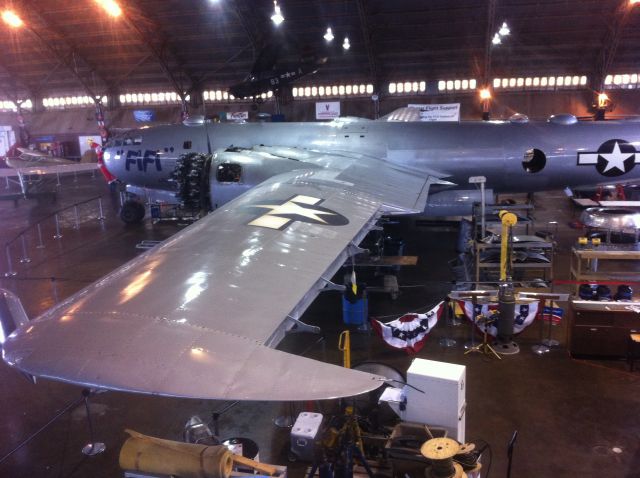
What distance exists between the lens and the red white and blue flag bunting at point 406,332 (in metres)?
10.3

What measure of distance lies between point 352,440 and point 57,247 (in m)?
18.0

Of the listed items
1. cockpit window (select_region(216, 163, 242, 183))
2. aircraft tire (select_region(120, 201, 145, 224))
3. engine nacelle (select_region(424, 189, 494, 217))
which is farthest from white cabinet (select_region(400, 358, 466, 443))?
aircraft tire (select_region(120, 201, 145, 224))

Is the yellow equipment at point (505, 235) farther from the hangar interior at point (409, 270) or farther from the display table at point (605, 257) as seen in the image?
the display table at point (605, 257)

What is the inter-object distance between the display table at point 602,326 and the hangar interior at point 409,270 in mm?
38

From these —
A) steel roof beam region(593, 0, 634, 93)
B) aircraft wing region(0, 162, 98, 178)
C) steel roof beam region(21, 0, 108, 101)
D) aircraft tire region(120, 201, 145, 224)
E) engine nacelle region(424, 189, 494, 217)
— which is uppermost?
steel roof beam region(21, 0, 108, 101)

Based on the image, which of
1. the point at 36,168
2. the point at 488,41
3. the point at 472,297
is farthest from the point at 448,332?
the point at 36,168

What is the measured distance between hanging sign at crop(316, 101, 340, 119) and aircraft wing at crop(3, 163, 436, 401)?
3756cm

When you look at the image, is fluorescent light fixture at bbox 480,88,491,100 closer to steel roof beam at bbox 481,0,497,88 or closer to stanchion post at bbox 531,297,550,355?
steel roof beam at bbox 481,0,497,88

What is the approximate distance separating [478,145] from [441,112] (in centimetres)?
2408

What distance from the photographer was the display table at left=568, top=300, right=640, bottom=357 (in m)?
9.71

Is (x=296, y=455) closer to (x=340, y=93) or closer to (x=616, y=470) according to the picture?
(x=616, y=470)

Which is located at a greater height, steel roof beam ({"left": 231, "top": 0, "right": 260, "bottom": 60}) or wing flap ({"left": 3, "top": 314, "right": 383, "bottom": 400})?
steel roof beam ({"left": 231, "top": 0, "right": 260, "bottom": 60})

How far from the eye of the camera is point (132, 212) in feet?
77.8

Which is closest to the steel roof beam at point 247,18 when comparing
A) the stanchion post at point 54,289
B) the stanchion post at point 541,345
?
the stanchion post at point 54,289
